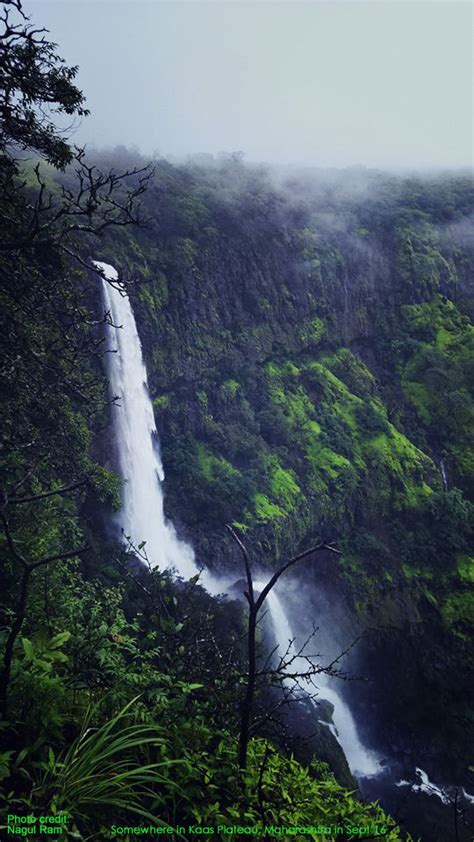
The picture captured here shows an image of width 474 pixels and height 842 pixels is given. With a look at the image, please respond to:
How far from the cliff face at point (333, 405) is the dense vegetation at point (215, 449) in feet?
0.37

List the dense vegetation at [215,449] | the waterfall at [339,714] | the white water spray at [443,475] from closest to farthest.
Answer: the dense vegetation at [215,449] < the waterfall at [339,714] < the white water spray at [443,475]

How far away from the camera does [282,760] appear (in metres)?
3.01

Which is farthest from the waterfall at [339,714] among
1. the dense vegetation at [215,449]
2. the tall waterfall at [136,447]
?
the tall waterfall at [136,447]

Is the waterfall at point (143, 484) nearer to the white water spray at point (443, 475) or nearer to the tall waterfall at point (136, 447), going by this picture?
the tall waterfall at point (136, 447)

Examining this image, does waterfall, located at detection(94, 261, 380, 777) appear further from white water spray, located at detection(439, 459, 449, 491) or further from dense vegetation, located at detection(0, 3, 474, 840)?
white water spray, located at detection(439, 459, 449, 491)

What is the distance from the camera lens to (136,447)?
51.4 feet

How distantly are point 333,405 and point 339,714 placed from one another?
47.8ft

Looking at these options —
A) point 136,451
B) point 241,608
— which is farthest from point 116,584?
point 136,451

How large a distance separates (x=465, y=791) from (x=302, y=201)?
32763 mm

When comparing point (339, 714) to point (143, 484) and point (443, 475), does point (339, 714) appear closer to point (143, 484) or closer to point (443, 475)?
point (143, 484)

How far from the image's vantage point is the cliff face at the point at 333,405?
17.8m

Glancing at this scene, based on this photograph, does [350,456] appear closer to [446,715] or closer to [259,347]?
[259,347]

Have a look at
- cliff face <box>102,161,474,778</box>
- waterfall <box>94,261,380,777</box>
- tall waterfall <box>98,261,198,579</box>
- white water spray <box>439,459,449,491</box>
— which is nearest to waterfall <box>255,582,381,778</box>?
waterfall <box>94,261,380,777</box>

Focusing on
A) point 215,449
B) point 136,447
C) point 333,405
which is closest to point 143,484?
point 136,447
